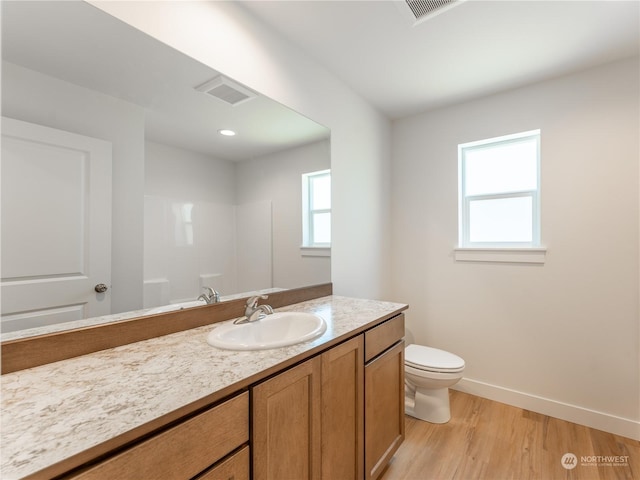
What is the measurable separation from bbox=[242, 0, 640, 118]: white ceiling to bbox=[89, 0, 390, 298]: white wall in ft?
0.43

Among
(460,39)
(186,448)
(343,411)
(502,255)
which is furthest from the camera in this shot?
(502,255)

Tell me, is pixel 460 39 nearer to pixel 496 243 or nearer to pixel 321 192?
pixel 321 192

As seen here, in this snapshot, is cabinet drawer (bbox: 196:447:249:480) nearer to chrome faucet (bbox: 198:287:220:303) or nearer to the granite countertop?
the granite countertop

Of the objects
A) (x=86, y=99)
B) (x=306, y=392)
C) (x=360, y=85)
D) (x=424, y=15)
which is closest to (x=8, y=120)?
(x=86, y=99)

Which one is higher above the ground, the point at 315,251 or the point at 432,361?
the point at 315,251

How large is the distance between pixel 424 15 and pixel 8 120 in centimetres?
184

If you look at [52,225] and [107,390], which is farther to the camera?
[52,225]

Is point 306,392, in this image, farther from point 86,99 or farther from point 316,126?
point 316,126

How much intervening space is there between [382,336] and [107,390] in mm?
1150

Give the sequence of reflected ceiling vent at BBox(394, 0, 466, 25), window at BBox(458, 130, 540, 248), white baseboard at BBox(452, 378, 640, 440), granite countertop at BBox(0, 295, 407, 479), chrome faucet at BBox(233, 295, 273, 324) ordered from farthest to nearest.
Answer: window at BBox(458, 130, 540, 248)
white baseboard at BBox(452, 378, 640, 440)
reflected ceiling vent at BBox(394, 0, 466, 25)
chrome faucet at BBox(233, 295, 273, 324)
granite countertop at BBox(0, 295, 407, 479)

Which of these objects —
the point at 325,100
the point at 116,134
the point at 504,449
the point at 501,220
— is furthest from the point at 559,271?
the point at 116,134

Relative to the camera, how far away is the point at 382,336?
4.98 feet

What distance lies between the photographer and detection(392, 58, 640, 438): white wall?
1940 millimetres

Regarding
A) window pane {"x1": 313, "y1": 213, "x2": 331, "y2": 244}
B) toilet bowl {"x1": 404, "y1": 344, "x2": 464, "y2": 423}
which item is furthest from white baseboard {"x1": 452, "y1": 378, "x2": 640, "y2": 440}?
window pane {"x1": 313, "y1": 213, "x2": 331, "y2": 244}
